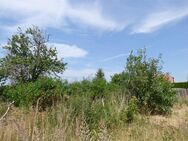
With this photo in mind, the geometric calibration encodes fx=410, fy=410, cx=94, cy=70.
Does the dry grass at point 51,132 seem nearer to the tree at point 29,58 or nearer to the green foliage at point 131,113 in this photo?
the green foliage at point 131,113

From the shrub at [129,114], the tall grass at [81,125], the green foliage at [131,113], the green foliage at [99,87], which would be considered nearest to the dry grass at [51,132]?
the tall grass at [81,125]

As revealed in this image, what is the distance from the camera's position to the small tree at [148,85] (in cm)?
1870

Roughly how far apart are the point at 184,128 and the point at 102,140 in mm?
4005

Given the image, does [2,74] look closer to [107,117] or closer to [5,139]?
[107,117]

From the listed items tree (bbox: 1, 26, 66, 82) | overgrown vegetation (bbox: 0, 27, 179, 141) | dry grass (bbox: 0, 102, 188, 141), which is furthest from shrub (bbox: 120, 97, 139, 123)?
tree (bbox: 1, 26, 66, 82)

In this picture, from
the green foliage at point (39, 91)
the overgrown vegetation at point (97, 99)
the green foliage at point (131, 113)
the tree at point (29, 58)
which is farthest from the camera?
the tree at point (29, 58)

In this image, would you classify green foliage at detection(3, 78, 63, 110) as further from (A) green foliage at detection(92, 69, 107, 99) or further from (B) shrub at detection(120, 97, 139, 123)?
(B) shrub at detection(120, 97, 139, 123)

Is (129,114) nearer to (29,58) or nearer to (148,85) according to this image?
(148,85)

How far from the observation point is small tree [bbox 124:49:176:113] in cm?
1870

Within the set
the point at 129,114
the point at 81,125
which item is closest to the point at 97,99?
the point at 129,114

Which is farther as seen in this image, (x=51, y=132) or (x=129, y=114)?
(x=129, y=114)

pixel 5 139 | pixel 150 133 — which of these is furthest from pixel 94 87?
pixel 5 139

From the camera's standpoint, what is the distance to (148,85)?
19047mm

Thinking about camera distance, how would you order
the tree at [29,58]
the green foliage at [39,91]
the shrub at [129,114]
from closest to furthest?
1. the shrub at [129,114]
2. the green foliage at [39,91]
3. the tree at [29,58]
